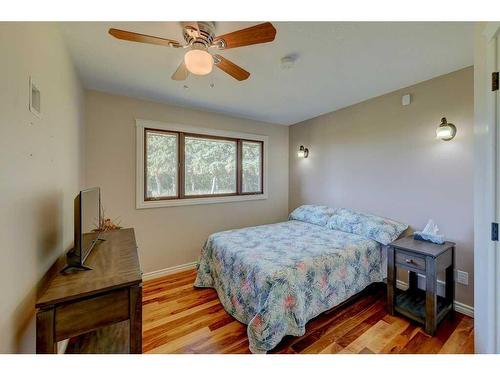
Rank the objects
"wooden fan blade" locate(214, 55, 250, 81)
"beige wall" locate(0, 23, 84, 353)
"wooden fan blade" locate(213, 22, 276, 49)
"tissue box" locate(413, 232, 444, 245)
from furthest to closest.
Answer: "tissue box" locate(413, 232, 444, 245), "wooden fan blade" locate(214, 55, 250, 81), "wooden fan blade" locate(213, 22, 276, 49), "beige wall" locate(0, 23, 84, 353)

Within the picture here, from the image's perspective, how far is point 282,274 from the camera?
66.9 inches

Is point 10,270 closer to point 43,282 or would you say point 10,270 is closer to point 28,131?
point 43,282

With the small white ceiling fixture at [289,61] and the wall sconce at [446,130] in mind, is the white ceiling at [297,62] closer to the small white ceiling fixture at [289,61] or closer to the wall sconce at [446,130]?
the small white ceiling fixture at [289,61]

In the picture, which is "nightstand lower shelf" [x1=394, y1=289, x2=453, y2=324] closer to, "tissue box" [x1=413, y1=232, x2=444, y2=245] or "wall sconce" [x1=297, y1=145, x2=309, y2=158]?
"tissue box" [x1=413, y1=232, x2=444, y2=245]

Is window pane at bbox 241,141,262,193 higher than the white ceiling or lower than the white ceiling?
lower

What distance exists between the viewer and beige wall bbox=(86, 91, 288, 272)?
2646 millimetres

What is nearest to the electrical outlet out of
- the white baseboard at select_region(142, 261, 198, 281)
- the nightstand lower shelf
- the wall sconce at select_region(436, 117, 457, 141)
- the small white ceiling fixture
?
the nightstand lower shelf


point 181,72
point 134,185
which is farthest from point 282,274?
point 134,185

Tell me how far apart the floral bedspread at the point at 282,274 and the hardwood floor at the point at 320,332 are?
0.47 ft

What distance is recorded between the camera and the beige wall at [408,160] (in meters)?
2.13

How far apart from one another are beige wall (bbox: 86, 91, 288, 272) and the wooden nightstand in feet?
7.48
